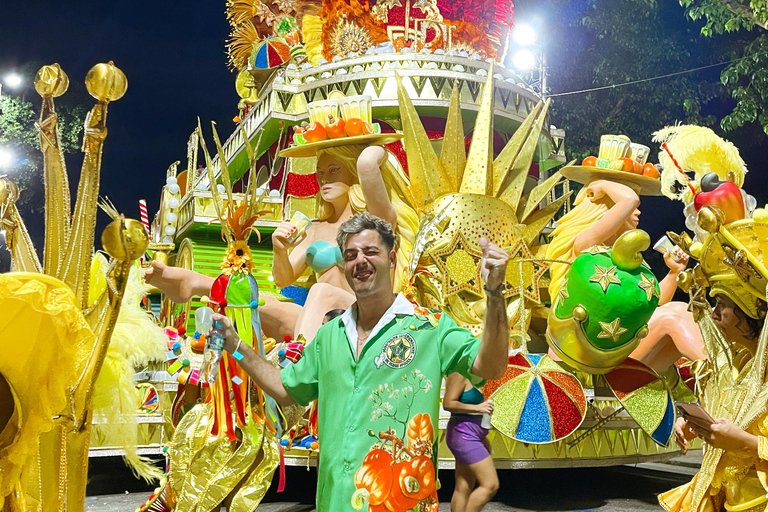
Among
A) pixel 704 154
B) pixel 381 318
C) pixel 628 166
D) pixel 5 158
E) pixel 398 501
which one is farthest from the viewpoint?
pixel 5 158

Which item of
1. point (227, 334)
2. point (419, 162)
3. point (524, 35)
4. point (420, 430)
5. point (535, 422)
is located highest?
point (524, 35)

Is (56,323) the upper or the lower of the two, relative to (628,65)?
lower

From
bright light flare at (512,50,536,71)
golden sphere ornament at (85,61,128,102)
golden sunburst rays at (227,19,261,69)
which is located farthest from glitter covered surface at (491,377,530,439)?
golden sunburst rays at (227,19,261,69)

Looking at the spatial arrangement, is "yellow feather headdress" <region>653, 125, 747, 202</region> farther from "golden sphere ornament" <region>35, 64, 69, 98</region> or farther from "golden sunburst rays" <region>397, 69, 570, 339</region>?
"golden sphere ornament" <region>35, 64, 69, 98</region>

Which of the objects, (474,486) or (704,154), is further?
(704,154)

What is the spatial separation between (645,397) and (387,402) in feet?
11.9

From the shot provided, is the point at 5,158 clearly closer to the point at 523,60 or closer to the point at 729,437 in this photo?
the point at 523,60

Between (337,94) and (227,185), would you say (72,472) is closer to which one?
(227,185)

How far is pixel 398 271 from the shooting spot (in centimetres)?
610

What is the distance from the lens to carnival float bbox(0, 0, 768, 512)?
7.87 feet

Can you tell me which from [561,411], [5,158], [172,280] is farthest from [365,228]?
[5,158]

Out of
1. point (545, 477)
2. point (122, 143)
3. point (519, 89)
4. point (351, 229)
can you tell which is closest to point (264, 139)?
point (519, 89)

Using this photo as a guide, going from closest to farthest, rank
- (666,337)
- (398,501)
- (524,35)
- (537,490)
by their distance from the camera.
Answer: (398,501)
(666,337)
(537,490)
(524,35)

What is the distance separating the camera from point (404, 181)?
6430mm
